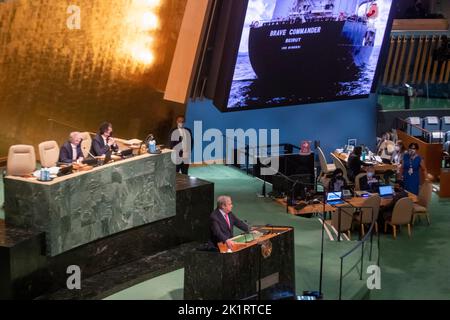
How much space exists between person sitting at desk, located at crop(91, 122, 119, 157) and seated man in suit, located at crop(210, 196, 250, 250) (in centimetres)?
206

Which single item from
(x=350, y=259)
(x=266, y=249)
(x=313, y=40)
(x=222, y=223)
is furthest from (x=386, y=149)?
(x=266, y=249)

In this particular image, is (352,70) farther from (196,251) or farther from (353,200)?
(196,251)

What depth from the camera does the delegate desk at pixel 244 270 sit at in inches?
320

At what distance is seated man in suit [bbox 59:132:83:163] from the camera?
10.2 m

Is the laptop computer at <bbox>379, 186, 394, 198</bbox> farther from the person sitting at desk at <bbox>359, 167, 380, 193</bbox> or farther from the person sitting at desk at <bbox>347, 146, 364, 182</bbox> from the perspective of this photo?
the person sitting at desk at <bbox>347, 146, 364, 182</bbox>

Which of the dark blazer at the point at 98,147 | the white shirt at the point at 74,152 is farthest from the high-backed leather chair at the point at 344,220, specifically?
the white shirt at the point at 74,152

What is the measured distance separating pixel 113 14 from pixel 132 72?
3.42ft

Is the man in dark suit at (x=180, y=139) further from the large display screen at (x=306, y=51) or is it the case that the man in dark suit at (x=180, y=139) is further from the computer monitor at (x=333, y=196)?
the computer monitor at (x=333, y=196)

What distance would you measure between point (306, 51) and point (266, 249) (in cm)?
552

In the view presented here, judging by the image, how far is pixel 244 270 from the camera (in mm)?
8266

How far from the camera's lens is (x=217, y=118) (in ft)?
52.4

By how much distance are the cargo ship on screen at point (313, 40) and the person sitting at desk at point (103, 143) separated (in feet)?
9.35
